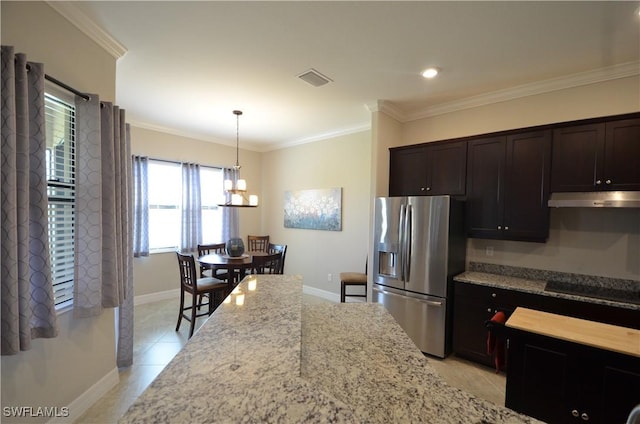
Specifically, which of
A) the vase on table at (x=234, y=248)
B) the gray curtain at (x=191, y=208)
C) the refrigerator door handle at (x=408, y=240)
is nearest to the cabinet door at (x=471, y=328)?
the refrigerator door handle at (x=408, y=240)

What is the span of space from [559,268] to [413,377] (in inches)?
104

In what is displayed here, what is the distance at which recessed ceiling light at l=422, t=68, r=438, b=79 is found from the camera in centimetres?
265

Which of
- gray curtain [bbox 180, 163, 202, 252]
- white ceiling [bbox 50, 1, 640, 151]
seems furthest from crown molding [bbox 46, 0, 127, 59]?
gray curtain [bbox 180, 163, 202, 252]

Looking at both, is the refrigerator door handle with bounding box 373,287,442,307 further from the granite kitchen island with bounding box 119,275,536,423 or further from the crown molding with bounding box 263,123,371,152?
the crown molding with bounding box 263,123,371,152

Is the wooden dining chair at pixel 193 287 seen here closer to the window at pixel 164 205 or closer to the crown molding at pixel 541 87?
the window at pixel 164 205

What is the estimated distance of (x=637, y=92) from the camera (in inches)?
97.9

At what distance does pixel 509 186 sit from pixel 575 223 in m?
0.68

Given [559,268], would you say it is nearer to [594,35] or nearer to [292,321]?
[594,35]

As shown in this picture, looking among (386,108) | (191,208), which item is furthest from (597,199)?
(191,208)

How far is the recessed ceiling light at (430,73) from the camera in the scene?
2.65 meters

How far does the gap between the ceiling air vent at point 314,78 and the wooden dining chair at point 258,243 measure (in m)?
3.18

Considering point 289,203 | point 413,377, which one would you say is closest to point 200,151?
point 289,203

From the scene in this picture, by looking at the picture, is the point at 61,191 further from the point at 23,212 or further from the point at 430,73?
the point at 430,73

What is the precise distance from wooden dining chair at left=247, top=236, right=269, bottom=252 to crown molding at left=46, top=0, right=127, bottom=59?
11.7ft
